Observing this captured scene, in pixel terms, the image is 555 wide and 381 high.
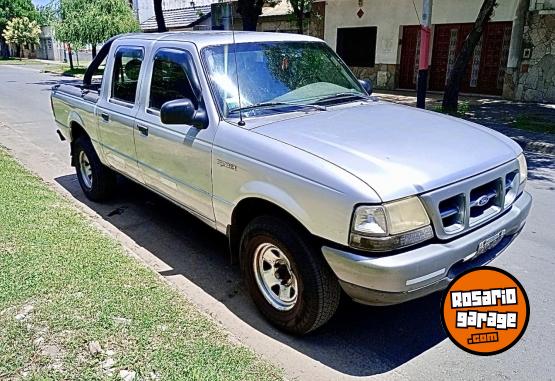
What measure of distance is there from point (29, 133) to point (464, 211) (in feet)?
32.5

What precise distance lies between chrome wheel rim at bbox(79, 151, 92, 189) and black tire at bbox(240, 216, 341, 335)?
3.48 meters

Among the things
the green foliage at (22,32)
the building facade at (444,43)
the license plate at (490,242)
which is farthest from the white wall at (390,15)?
the green foliage at (22,32)

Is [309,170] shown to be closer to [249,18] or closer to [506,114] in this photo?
[506,114]

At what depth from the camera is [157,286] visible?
12.0 feet

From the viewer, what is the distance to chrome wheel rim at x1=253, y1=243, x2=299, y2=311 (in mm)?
3182

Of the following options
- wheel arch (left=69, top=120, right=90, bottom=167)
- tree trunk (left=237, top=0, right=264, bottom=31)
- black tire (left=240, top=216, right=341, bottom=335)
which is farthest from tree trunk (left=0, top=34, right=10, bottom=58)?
black tire (left=240, top=216, right=341, bottom=335)

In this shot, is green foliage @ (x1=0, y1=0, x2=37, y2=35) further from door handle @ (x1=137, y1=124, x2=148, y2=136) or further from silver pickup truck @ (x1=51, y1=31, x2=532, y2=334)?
door handle @ (x1=137, y1=124, x2=148, y2=136)

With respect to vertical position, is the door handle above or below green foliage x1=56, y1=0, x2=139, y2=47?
below

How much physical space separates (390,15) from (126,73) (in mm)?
15768

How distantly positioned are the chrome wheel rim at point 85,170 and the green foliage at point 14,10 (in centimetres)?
5990

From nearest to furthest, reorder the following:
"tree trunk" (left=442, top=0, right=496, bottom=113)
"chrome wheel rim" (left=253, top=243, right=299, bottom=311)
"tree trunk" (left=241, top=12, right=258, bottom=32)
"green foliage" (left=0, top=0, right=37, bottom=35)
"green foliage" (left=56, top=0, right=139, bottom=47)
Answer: "chrome wheel rim" (left=253, top=243, right=299, bottom=311)
"tree trunk" (left=442, top=0, right=496, bottom=113)
"tree trunk" (left=241, top=12, right=258, bottom=32)
"green foliage" (left=56, top=0, right=139, bottom=47)
"green foliage" (left=0, top=0, right=37, bottom=35)

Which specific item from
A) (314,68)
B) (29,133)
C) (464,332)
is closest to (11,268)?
(314,68)

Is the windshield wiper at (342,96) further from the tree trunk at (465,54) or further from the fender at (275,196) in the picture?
the tree trunk at (465,54)

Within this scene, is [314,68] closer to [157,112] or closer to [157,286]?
[157,112]
